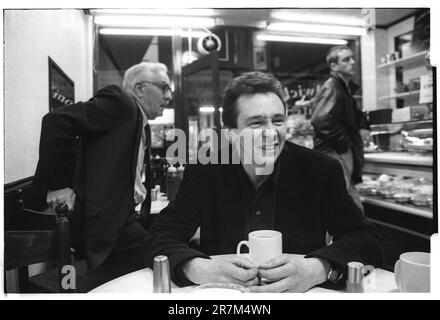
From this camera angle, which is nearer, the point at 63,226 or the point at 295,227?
the point at 63,226

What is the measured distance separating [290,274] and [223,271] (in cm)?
18

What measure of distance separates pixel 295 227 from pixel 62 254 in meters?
0.82

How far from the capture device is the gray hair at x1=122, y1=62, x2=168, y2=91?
188 centimetres

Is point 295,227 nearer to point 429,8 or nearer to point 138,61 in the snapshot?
point 429,8

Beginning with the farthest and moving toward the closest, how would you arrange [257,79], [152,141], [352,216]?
1. [152,141]
2. [257,79]
3. [352,216]

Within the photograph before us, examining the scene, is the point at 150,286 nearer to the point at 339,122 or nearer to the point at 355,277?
the point at 355,277

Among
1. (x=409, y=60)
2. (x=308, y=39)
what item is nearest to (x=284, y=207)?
(x=308, y=39)

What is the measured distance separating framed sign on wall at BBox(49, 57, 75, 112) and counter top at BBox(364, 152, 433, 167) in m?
2.32

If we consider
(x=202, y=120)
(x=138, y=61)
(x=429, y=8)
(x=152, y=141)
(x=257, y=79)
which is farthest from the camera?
(x=202, y=120)

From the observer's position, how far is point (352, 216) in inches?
54.0

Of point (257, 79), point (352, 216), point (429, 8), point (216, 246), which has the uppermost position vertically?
point (429, 8)

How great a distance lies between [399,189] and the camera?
10.3 feet

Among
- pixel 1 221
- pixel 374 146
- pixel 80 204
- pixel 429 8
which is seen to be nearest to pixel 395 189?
pixel 374 146

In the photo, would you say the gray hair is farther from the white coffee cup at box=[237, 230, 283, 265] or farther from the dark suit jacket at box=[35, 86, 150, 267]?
the white coffee cup at box=[237, 230, 283, 265]
